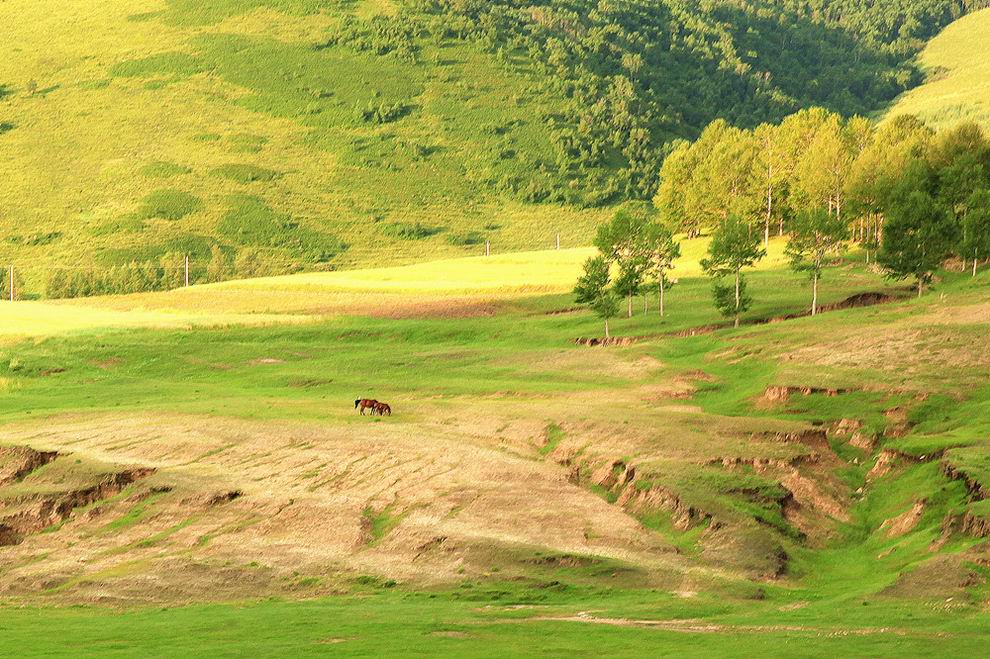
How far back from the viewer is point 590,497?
67062 millimetres

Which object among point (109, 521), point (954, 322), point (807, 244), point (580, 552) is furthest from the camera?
point (807, 244)

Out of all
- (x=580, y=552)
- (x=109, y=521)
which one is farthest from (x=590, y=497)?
(x=109, y=521)

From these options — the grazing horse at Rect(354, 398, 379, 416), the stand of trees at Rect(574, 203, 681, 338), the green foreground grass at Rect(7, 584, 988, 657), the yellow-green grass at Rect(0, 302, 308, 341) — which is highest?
the stand of trees at Rect(574, 203, 681, 338)

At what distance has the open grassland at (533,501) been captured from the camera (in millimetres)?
46781

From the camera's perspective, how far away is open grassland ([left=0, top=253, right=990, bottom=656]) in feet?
153

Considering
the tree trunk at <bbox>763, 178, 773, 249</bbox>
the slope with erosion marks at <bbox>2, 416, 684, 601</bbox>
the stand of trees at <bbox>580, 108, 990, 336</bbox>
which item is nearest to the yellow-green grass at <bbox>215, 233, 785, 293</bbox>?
the tree trunk at <bbox>763, 178, 773, 249</bbox>

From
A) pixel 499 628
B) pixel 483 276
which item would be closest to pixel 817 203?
pixel 483 276

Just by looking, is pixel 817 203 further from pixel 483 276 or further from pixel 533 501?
pixel 533 501

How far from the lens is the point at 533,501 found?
6506 cm

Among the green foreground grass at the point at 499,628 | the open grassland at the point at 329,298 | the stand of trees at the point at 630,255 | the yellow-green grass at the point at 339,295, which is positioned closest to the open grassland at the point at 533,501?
the green foreground grass at the point at 499,628

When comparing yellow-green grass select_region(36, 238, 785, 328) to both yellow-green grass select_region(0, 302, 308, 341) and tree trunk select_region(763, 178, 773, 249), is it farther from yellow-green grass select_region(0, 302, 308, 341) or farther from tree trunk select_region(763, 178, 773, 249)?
tree trunk select_region(763, 178, 773, 249)

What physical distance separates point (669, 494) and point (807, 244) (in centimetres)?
6605

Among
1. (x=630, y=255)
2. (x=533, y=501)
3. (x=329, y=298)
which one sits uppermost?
(x=630, y=255)

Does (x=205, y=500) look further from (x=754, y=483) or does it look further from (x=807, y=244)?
(x=807, y=244)
